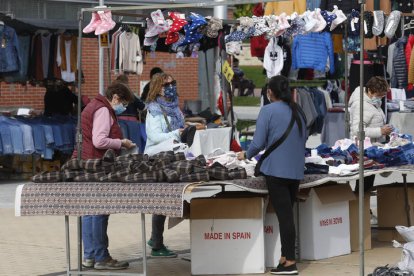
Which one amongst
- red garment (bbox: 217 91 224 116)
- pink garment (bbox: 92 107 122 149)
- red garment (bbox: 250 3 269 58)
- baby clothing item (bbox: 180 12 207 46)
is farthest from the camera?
red garment (bbox: 250 3 269 58)

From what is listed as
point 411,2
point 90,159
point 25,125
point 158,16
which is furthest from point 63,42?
point 90,159

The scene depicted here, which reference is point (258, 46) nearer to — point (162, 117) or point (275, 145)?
point (162, 117)

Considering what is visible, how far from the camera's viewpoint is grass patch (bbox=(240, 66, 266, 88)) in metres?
47.6

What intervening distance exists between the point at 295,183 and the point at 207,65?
330 inches

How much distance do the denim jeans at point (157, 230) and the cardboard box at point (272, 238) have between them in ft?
4.14

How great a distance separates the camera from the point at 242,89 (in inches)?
1690

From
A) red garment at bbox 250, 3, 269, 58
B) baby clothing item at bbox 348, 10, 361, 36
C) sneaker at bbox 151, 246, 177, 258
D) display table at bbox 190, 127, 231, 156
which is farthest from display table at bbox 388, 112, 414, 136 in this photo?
sneaker at bbox 151, 246, 177, 258

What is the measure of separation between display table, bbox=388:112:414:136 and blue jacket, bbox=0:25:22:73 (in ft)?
19.8

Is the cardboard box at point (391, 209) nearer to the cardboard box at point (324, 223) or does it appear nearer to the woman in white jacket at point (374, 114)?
the woman in white jacket at point (374, 114)

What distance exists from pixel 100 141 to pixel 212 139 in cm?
613

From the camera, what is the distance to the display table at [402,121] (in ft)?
58.7

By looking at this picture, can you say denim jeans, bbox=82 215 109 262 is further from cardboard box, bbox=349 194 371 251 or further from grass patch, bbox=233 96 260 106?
grass patch, bbox=233 96 260 106

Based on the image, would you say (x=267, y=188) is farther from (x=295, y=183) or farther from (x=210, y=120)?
(x=210, y=120)

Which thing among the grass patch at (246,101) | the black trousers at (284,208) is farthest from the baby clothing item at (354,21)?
the grass patch at (246,101)
